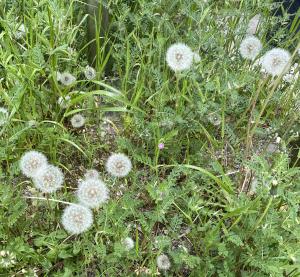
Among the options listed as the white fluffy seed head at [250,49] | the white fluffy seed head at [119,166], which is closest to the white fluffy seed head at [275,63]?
the white fluffy seed head at [250,49]

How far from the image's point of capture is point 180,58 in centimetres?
180

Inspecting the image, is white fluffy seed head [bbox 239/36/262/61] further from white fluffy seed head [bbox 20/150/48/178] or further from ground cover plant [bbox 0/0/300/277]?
white fluffy seed head [bbox 20/150/48/178]

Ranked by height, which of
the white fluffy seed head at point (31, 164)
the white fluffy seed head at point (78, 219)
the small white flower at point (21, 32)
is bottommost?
the white fluffy seed head at point (78, 219)

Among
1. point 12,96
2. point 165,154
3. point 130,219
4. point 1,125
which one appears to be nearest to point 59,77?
point 12,96

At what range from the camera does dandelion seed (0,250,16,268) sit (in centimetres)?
142

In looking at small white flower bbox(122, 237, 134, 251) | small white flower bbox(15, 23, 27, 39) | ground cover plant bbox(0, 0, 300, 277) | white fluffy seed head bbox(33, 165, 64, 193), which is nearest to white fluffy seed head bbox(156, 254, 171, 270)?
ground cover plant bbox(0, 0, 300, 277)

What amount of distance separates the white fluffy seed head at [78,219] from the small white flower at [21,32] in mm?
950

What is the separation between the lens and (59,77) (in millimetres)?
1994

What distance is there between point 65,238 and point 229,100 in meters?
0.98

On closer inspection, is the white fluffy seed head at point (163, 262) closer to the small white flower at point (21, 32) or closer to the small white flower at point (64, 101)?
the small white flower at point (64, 101)

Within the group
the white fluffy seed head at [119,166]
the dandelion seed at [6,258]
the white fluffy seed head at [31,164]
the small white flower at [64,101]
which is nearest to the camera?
the dandelion seed at [6,258]

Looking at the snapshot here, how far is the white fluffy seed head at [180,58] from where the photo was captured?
1.79 metres

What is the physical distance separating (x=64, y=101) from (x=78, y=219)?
2.18 ft

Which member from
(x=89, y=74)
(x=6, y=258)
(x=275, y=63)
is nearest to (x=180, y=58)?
(x=275, y=63)
